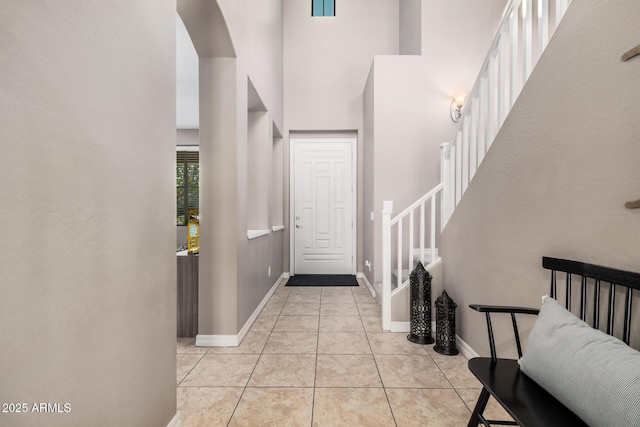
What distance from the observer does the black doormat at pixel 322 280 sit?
4684 mm

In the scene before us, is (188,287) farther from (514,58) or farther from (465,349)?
(514,58)

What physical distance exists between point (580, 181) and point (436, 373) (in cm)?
144

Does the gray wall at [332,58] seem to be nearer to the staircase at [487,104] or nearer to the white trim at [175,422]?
the staircase at [487,104]

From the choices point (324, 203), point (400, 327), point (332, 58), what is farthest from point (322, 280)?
point (332, 58)

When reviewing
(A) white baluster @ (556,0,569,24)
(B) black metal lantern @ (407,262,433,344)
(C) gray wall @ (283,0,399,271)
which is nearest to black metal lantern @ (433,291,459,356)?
(B) black metal lantern @ (407,262,433,344)

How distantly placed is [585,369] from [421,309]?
165 cm

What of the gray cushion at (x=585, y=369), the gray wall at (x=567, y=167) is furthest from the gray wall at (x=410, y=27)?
the gray cushion at (x=585, y=369)

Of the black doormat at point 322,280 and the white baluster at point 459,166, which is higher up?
the white baluster at point 459,166

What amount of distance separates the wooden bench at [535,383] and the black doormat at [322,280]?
3.38m

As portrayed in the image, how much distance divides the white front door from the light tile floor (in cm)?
232

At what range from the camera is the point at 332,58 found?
5156 mm

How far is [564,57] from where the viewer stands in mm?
1415

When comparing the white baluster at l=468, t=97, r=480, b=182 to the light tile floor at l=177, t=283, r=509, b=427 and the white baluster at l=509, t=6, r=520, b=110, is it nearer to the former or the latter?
the white baluster at l=509, t=6, r=520, b=110

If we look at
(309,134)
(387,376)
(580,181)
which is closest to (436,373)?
(387,376)
